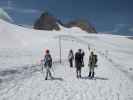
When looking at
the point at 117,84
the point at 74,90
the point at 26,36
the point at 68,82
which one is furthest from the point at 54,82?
the point at 26,36

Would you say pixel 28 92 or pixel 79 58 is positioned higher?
pixel 79 58

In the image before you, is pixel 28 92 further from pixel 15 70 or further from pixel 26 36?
pixel 26 36

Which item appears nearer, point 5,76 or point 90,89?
point 90,89

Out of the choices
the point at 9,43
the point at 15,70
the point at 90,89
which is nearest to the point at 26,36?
the point at 9,43

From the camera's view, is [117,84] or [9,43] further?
[9,43]

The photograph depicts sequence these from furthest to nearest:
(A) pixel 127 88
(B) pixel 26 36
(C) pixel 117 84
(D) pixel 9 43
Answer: (B) pixel 26 36 < (D) pixel 9 43 < (C) pixel 117 84 < (A) pixel 127 88

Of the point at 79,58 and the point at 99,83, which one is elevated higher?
the point at 79,58

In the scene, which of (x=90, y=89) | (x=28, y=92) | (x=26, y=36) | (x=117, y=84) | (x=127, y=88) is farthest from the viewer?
(x=26, y=36)

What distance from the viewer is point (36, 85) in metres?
17.9

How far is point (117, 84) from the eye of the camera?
64.3ft

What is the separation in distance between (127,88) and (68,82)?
139 inches

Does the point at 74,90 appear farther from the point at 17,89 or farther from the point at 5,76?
the point at 5,76

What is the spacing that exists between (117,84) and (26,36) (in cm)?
8797

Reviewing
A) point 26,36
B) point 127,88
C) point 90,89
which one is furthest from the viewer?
point 26,36
